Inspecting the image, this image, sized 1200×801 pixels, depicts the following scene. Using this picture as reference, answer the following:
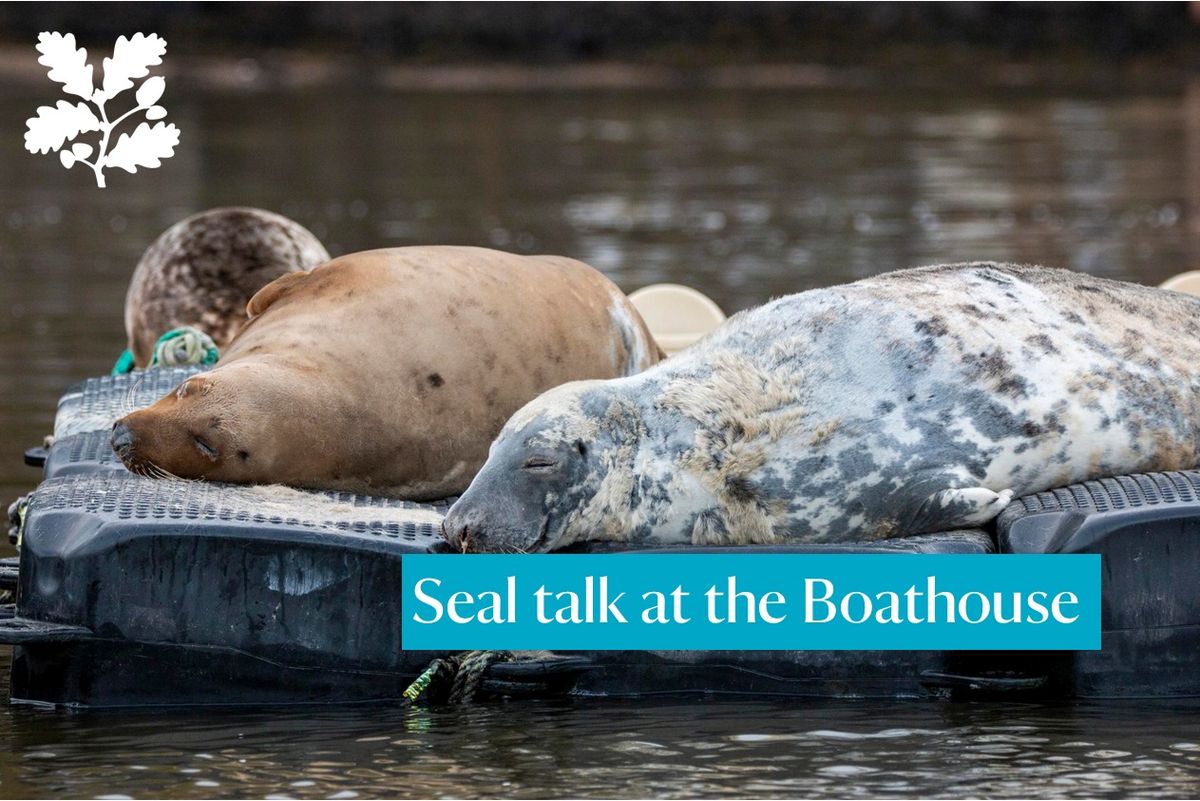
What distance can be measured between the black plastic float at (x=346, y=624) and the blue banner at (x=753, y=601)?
50 millimetres

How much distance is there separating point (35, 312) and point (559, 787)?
990 cm

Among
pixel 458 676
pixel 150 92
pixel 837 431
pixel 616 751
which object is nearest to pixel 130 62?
pixel 150 92

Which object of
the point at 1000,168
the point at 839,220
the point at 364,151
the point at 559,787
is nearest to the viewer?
the point at 559,787

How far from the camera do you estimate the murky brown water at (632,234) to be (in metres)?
4.40

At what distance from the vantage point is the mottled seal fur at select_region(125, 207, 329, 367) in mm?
8234

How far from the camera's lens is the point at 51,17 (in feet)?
190

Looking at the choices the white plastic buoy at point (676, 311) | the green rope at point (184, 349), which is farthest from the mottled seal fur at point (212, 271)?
the white plastic buoy at point (676, 311)

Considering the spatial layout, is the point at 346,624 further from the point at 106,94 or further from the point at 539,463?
the point at 106,94

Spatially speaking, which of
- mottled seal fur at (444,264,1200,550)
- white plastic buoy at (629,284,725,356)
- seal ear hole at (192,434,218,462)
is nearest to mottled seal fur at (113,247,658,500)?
seal ear hole at (192,434,218,462)

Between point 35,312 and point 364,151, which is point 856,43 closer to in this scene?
point 364,151

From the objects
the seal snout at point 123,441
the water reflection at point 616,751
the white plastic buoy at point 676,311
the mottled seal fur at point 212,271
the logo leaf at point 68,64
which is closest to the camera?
the water reflection at point 616,751

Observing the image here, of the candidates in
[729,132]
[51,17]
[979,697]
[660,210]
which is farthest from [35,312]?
[51,17]

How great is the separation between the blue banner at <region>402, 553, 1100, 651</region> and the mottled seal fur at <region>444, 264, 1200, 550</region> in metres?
0.13

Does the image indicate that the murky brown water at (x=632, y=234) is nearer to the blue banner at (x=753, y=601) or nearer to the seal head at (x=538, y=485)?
the blue banner at (x=753, y=601)
